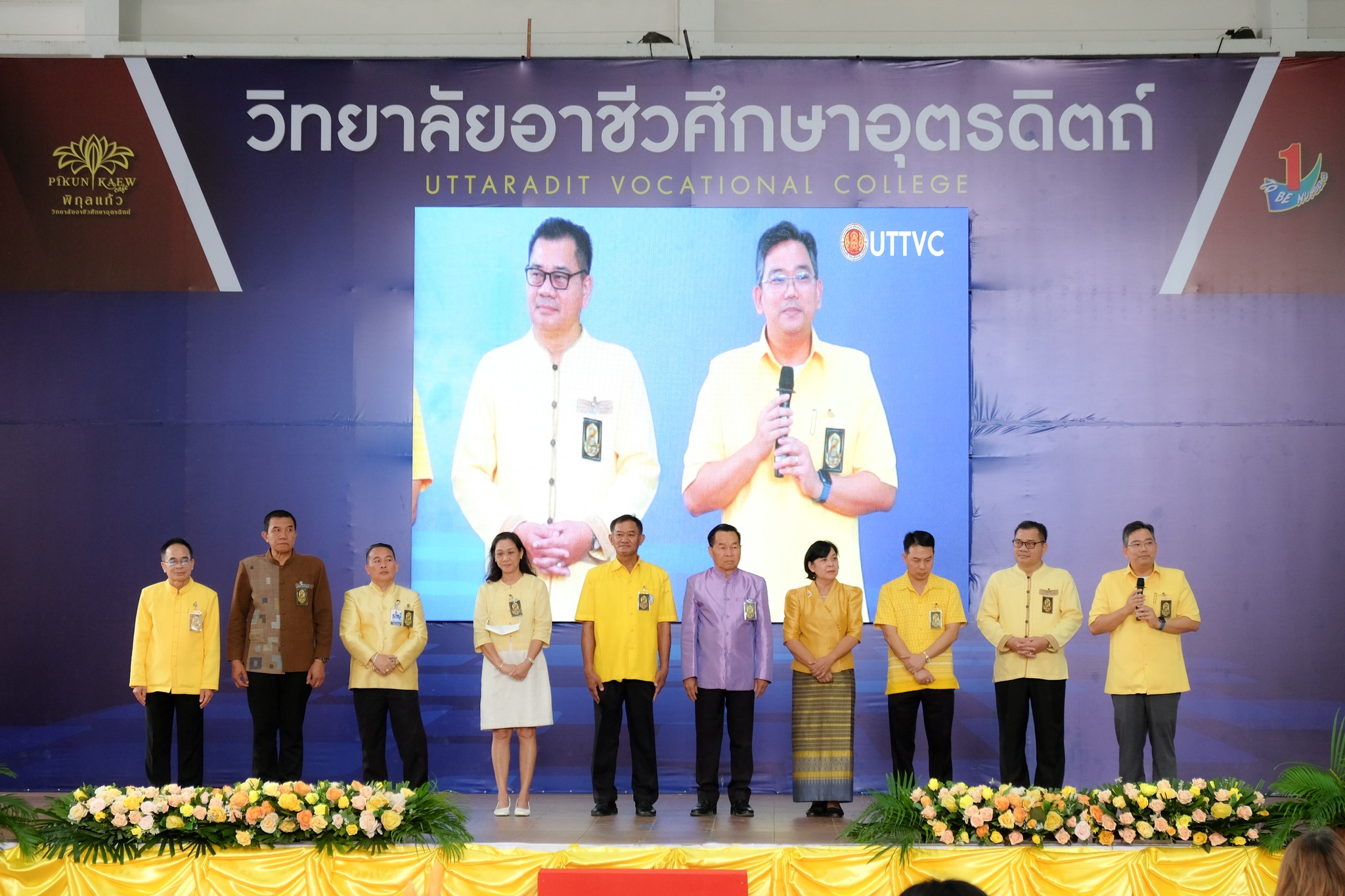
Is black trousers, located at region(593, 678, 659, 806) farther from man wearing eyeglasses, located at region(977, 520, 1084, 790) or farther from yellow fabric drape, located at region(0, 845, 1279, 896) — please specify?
yellow fabric drape, located at region(0, 845, 1279, 896)

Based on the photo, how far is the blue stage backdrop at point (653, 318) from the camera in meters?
6.79

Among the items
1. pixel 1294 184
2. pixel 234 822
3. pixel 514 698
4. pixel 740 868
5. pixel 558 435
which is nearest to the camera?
pixel 740 868

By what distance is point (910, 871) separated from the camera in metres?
4.06

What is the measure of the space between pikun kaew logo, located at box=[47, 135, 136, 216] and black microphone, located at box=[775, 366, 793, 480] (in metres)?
3.59

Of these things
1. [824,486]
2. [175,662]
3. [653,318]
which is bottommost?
[175,662]

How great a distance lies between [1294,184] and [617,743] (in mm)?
4530

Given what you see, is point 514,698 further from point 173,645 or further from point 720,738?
point 173,645

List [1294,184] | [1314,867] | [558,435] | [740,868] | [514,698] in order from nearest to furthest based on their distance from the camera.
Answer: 1. [1314,867]
2. [740,868]
3. [514,698]
4. [1294,184]
5. [558,435]

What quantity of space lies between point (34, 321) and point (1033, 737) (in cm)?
571

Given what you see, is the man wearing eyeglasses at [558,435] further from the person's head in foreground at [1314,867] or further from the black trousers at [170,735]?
Result: the person's head in foreground at [1314,867]

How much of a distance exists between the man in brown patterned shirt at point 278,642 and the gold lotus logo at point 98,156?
2.26 metres

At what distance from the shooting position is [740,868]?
3.99 meters

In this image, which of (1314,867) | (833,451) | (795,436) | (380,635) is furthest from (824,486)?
(1314,867)

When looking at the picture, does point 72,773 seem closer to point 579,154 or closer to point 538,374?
point 538,374
